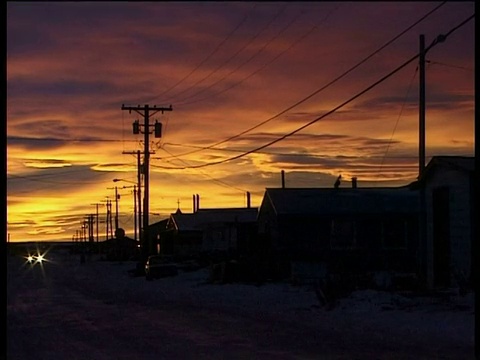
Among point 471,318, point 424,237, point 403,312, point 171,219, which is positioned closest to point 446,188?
point 424,237

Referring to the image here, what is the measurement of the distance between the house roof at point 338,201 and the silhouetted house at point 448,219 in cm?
1532

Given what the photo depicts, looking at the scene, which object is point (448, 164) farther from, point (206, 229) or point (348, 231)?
point (206, 229)

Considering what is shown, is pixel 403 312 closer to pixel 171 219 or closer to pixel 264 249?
pixel 264 249

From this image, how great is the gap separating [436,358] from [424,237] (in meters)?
16.1

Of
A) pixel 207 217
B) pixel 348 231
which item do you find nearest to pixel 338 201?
pixel 348 231

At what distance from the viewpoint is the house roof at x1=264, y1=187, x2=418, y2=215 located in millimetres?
46594

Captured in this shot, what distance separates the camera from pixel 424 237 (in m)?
31.0

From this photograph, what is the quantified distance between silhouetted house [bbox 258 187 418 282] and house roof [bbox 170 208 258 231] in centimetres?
3093

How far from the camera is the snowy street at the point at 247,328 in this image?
54.7 ft

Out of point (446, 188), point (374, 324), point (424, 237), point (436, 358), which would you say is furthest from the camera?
point (424, 237)

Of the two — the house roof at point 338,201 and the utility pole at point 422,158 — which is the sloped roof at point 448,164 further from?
the house roof at point 338,201

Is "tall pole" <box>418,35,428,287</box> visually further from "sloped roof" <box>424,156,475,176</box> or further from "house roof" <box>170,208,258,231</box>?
"house roof" <box>170,208,258,231</box>

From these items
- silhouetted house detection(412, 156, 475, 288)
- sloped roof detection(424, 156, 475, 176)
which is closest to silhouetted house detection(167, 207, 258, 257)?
silhouetted house detection(412, 156, 475, 288)

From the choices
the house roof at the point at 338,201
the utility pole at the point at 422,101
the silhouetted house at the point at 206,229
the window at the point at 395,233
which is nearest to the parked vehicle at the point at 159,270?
the house roof at the point at 338,201
